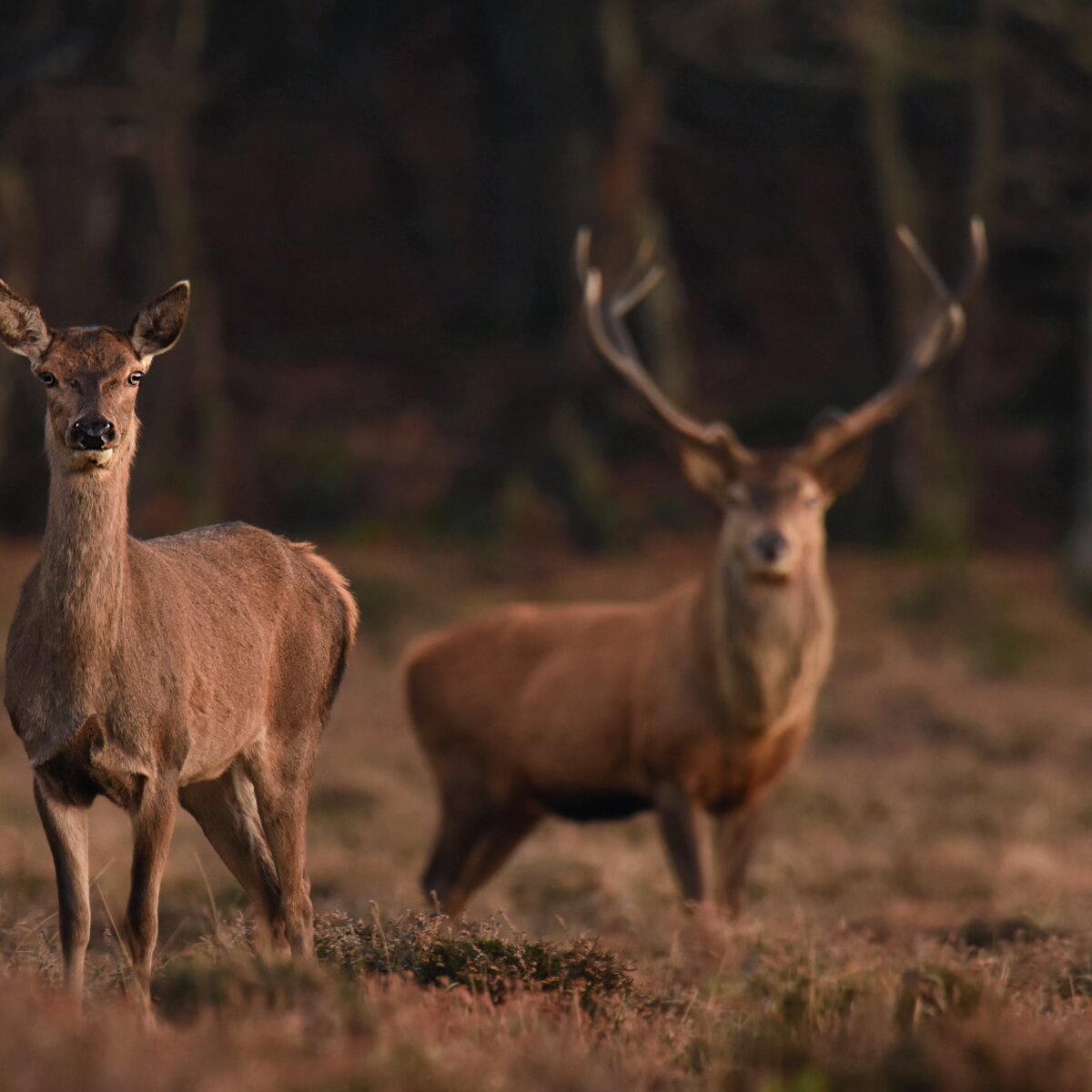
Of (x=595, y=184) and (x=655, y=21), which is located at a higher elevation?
(x=655, y=21)

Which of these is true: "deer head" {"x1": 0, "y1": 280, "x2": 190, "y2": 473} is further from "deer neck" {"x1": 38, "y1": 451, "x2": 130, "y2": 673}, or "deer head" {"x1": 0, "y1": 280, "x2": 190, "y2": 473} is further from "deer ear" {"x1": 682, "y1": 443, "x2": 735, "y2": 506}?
"deer ear" {"x1": 682, "y1": 443, "x2": 735, "y2": 506}

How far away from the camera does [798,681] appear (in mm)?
8500

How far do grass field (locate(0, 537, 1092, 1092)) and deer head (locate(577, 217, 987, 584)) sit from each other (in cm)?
139

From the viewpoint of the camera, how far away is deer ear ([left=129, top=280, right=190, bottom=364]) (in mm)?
5070

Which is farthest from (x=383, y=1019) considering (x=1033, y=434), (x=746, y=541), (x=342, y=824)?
(x=1033, y=434)

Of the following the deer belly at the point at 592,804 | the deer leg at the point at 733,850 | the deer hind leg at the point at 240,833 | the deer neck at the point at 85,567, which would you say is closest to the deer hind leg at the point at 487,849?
the deer belly at the point at 592,804

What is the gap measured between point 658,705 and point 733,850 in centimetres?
65

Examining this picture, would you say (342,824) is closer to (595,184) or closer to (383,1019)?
(383,1019)

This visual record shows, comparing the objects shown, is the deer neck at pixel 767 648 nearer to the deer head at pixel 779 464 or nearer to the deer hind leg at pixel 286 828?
the deer head at pixel 779 464

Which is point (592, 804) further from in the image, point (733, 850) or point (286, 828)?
point (286, 828)

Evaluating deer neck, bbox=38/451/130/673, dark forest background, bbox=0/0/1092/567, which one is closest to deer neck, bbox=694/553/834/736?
deer neck, bbox=38/451/130/673

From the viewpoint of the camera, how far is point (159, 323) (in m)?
5.11

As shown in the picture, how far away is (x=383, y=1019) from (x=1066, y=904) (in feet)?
16.2

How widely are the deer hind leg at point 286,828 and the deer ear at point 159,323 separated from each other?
1.03m
